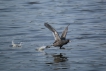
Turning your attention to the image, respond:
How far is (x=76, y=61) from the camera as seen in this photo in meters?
14.2

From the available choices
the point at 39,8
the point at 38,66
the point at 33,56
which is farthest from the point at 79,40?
the point at 39,8

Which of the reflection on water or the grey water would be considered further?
the reflection on water

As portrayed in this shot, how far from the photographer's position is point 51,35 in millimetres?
18344

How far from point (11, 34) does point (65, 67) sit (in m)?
5.82

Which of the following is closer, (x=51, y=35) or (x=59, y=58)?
(x=59, y=58)

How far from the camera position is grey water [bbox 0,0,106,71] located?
1392 centimetres

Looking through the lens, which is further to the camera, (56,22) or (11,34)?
A: (56,22)

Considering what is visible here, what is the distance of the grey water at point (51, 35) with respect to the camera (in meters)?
13.9

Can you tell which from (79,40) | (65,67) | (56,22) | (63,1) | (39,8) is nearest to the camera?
(65,67)

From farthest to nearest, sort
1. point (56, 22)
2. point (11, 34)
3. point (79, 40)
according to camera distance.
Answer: point (56, 22) < point (11, 34) < point (79, 40)

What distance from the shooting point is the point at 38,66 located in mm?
13539

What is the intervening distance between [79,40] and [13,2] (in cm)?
1245

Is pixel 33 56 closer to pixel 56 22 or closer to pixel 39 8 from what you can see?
pixel 56 22

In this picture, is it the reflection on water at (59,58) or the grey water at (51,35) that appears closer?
the grey water at (51,35)
